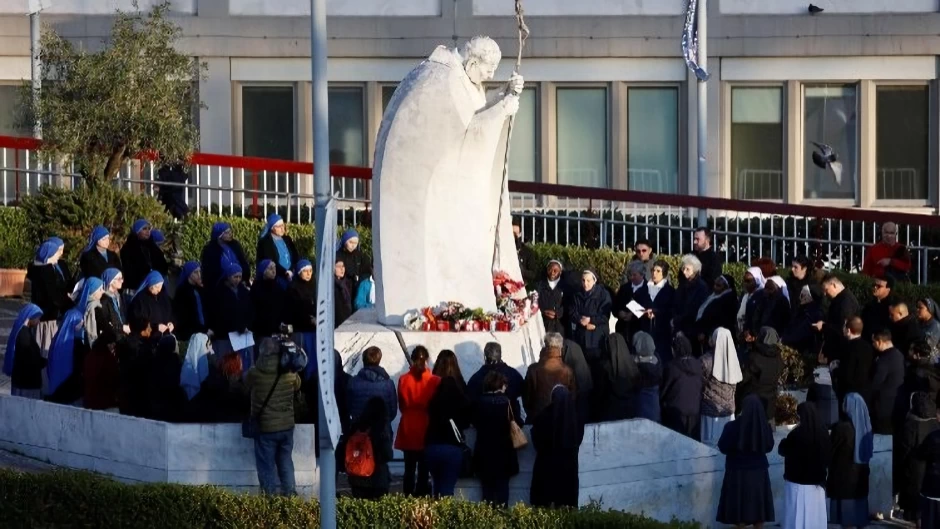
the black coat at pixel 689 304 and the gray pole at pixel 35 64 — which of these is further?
the gray pole at pixel 35 64

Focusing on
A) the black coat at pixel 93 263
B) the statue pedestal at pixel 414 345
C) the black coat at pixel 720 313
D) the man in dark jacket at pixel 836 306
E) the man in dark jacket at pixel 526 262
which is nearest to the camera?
the statue pedestal at pixel 414 345

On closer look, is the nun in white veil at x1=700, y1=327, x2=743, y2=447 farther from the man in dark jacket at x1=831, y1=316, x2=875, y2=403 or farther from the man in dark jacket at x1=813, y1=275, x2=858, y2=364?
the man in dark jacket at x1=813, y1=275, x2=858, y2=364

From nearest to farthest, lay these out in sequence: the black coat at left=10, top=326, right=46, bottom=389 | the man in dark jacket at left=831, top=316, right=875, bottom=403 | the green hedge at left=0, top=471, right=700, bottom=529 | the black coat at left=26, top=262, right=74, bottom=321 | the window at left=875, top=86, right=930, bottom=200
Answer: the green hedge at left=0, top=471, right=700, bottom=529 < the man in dark jacket at left=831, top=316, right=875, bottom=403 < the black coat at left=10, top=326, right=46, bottom=389 < the black coat at left=26, top=262, right=74, bottom=321 < the window at left=875, top=86, right=930, bottom=200

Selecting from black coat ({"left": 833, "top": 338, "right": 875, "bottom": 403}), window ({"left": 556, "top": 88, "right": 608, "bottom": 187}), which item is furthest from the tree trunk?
window ({"left": 556, "top": 88, "right": 608, "bottom": 187})

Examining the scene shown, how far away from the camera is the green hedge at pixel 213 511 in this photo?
16.8 meters

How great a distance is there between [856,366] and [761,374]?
2.80 ft

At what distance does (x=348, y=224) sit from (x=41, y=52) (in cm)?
451

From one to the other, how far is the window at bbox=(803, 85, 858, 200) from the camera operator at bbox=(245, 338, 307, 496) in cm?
1930

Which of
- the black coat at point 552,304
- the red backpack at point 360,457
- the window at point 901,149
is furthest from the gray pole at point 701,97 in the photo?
the red backpack at point 360,457

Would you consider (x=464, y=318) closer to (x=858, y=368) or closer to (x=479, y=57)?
(x=479, y=57)

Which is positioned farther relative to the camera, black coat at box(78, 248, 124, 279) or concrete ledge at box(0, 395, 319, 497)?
black coat at box(78, 248, 124, 279)

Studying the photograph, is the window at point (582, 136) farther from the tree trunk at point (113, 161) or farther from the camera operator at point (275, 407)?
the camera operator at point (275, 407)

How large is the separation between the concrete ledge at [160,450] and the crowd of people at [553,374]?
321 mm

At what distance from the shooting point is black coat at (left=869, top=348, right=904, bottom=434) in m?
19.8
